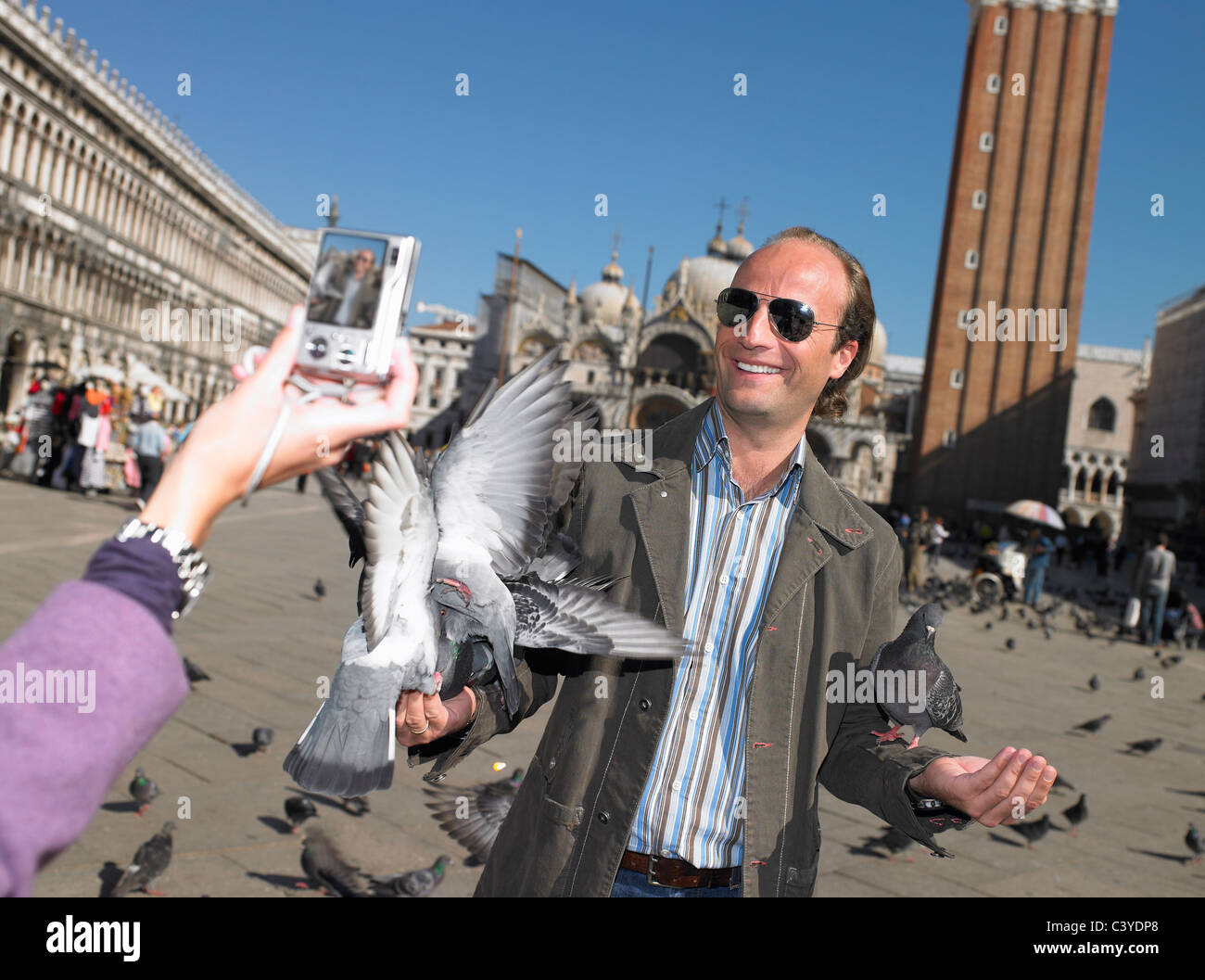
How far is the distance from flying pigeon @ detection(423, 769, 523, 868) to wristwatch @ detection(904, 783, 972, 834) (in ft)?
5.22

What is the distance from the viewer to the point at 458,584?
1465 millimetres

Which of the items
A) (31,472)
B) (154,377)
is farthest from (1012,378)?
(31,472)

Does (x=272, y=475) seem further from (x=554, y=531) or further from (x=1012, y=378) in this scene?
(x=1012, y=378)

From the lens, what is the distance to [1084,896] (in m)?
3.99

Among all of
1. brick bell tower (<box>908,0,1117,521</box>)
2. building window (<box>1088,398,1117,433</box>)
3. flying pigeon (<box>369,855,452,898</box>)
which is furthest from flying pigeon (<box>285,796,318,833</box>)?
building window (<box>1088,398,1117,433</box>)

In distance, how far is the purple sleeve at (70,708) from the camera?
0.76 m

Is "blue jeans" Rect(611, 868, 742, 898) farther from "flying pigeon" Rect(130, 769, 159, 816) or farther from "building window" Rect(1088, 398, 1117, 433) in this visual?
"building window" Rect(1088, 398, 1117, 433)

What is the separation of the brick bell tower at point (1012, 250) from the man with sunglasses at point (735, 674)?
145ft

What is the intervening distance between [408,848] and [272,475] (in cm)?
332

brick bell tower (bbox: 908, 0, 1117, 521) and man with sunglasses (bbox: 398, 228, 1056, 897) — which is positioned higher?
brick bell tower (bbox: 908, 0, 1117, 521)

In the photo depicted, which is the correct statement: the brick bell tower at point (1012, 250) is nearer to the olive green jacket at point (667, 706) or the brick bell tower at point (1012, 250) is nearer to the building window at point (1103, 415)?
the building window at point (1103, 415)

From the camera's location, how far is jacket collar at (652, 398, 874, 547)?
190cm

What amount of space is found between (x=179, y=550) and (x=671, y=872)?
1.21 metres

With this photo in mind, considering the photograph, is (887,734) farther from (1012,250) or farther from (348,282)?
(1012,250)
